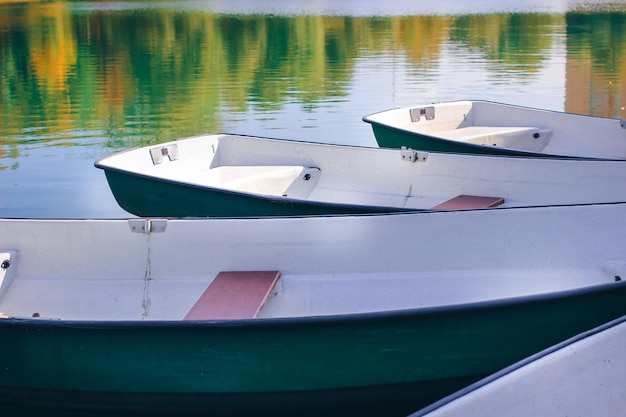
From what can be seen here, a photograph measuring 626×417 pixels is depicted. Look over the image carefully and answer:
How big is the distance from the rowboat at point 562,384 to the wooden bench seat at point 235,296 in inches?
96.3

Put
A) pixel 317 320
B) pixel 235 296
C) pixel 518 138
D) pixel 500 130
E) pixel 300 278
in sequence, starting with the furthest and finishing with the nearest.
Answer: pixel 500 130, pixel 518 138, pixel 300 278, pixel 235 296, pixel 317 320

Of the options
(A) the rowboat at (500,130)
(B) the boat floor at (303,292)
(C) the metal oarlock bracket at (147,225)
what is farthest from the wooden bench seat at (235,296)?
(A) the rowboat at (500,130)

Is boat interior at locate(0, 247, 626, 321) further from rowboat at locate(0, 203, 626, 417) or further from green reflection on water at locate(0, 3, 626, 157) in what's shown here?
green reflection on water at locate(0, 3, 626, 157)

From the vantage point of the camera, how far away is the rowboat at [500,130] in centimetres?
1011

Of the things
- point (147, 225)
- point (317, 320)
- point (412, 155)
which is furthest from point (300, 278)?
point (412, 155)

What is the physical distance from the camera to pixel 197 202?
7.83 metres

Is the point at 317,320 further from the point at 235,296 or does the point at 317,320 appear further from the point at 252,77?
the point at 252,77

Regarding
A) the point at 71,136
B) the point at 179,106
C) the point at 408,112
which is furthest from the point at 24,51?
the point at 408,112

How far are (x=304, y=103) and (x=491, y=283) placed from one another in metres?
13.0

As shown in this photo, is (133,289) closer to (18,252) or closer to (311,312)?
(18,252)

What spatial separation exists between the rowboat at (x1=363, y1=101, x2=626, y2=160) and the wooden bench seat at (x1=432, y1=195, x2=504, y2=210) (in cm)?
123

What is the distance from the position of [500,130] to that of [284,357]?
704 cm

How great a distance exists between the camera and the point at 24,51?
106 ft

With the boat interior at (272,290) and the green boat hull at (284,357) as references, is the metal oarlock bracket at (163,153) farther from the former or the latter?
the green boat hull at (284,357)
